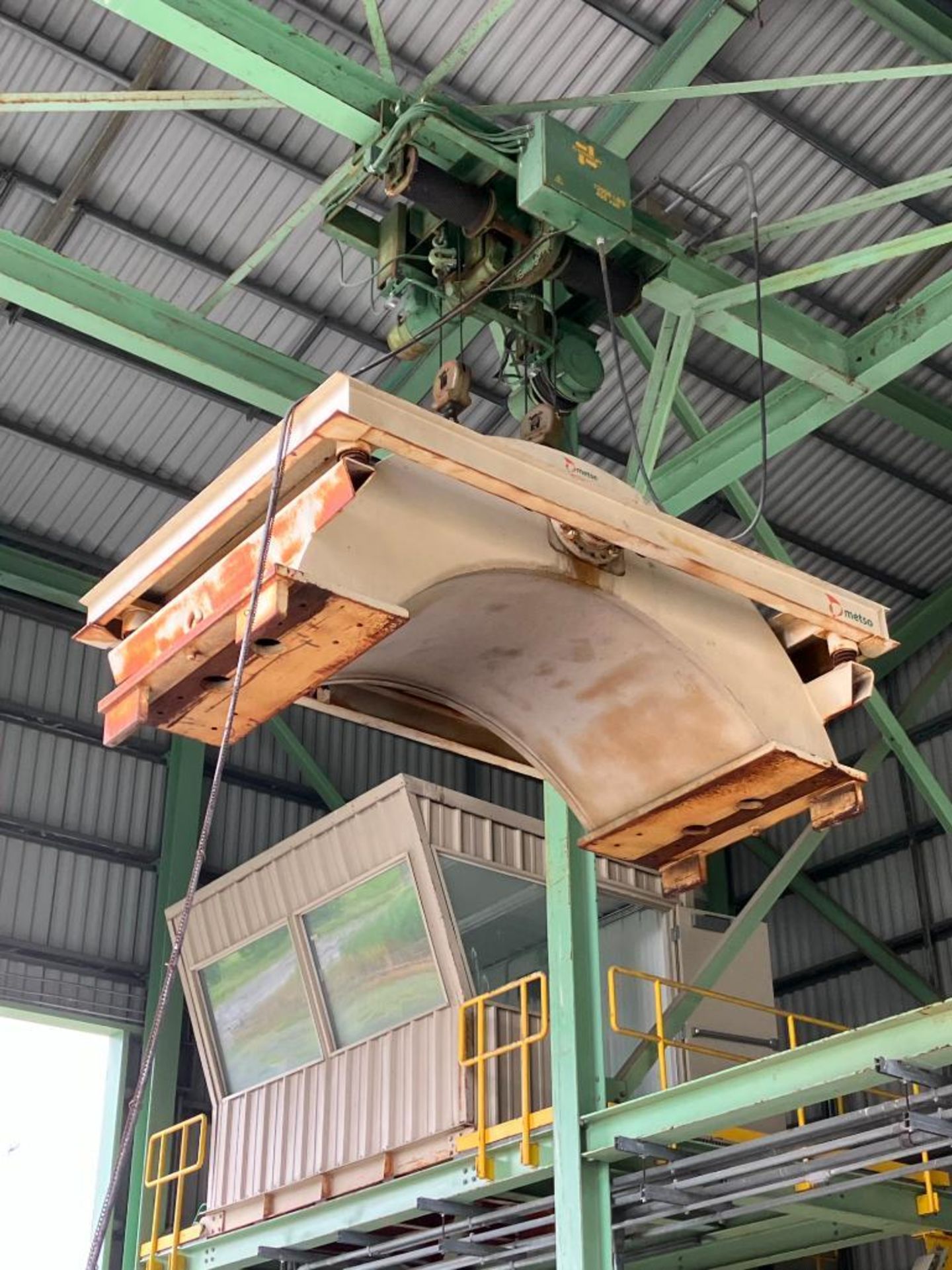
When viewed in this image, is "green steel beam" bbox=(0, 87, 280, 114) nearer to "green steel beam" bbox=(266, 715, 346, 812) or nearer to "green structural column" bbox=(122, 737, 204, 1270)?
"green structural column" bbox=(122, 737, 204, 1270)

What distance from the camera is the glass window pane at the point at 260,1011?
67.5ft

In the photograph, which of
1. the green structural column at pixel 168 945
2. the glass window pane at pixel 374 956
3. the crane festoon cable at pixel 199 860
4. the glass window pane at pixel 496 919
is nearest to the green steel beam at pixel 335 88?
the glass window pane at pixel 496 919

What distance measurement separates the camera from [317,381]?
16.1 meters

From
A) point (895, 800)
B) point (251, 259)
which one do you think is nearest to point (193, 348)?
point (251, 259)

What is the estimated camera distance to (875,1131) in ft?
44.4

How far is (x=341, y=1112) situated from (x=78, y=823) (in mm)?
8056

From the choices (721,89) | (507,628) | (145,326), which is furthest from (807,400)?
(507,628)

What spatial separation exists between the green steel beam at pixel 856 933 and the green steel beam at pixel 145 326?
15.8 meters

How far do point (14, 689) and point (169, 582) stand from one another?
20.3 m

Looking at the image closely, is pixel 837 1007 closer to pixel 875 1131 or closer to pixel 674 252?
pixel 875 1131

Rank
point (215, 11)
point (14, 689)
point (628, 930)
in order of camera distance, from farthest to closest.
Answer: point (14, 689)
point (628, 930)
point (215, 11)

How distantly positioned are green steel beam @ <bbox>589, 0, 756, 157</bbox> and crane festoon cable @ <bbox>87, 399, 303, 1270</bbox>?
12825mm

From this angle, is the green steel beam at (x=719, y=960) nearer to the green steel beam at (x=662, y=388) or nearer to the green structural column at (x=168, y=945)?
the green steel beam at (x=662, y=388)

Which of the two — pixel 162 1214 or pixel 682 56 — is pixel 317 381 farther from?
pixel 162 1214
